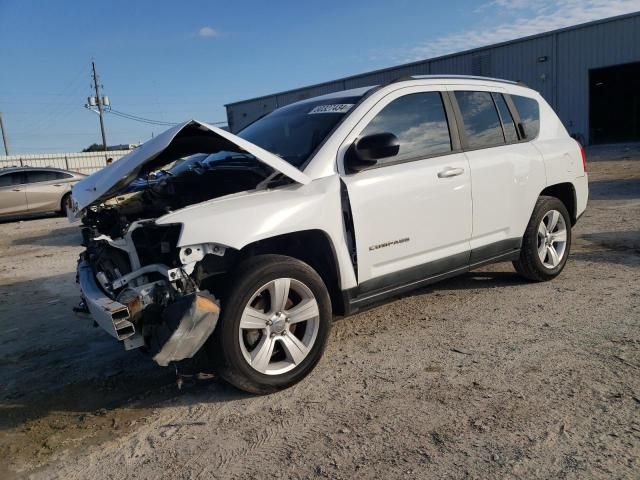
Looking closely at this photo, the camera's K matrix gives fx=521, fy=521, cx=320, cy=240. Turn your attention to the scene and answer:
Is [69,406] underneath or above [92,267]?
underneath

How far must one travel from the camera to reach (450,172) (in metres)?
4.13

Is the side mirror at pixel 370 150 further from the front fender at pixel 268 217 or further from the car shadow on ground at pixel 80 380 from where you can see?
the car shadow on ground at pixel 80 380

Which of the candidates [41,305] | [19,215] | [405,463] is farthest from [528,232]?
[19,215]

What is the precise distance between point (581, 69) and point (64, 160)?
2929 centimetres

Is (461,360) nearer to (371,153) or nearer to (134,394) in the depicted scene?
(371,153)

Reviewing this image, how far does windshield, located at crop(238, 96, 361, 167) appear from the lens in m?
3.84

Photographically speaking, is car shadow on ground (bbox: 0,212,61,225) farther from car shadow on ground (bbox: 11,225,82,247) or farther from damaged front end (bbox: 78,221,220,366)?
damaged front end (bbox: 78,221,220,366)

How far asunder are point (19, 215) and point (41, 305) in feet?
32.8

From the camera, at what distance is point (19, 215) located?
561 inches

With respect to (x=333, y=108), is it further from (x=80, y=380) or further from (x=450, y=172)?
(x=80, y=380)

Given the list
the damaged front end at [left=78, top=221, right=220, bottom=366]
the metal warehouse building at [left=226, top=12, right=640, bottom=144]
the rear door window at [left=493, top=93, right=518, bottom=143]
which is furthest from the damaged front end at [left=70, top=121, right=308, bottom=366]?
the metal warehouse building at [left=226, top=12, right=640, bottom=144]

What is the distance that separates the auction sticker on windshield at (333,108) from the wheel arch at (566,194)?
8.17 feet

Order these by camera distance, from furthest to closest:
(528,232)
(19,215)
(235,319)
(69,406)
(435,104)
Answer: (19,215)
(528,232)
(435,104)
(69,406)
(235,319)

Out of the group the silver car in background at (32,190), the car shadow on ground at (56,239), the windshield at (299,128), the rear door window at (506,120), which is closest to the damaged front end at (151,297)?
the windshield at (299,128)
